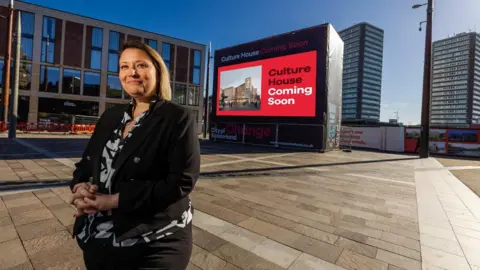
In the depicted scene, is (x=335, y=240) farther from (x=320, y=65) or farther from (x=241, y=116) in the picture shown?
(x=241, y=116)

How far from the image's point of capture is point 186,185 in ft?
3.73

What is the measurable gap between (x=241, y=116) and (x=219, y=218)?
14153 mm

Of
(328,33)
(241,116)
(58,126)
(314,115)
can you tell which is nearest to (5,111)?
(58,126)

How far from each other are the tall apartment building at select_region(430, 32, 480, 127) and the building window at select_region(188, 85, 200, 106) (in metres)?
69.9

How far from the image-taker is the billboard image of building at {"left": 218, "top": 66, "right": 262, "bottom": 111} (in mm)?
16812

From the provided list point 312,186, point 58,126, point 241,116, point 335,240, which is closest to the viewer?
point 335,240

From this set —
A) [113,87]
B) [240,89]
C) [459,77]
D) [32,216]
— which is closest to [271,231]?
[32,216]

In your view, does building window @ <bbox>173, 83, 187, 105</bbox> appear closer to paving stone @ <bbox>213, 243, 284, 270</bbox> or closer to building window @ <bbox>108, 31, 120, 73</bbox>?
building window @ <bbox>108, 31, 120, 73</bbox>

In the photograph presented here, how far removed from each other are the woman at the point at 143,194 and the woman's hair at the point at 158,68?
11cm

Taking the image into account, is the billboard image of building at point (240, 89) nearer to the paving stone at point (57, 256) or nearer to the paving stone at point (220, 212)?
the paving stone at point (220, 212)

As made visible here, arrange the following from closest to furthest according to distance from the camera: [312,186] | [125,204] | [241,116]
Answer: [125,204], [312,186], [241,116]

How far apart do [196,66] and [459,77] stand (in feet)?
275

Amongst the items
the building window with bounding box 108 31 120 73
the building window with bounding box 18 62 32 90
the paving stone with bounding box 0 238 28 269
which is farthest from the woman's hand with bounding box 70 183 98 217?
the building window with bounding box 108 31 120 73

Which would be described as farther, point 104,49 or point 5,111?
point 104,49
